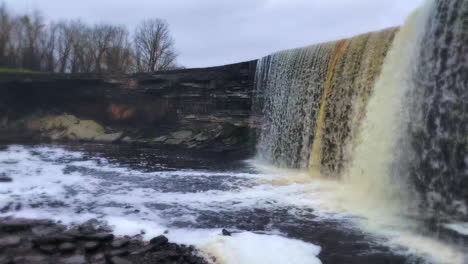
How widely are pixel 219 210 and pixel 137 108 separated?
16746 mm

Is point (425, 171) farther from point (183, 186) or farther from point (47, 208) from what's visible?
point (47, 208)

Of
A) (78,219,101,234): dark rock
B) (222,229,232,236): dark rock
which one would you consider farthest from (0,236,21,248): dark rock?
(222,229,232,236): dark rock

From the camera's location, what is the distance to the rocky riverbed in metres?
4.74

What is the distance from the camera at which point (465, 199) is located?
6441mm

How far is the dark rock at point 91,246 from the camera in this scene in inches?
Result: 199

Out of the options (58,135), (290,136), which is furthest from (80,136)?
(290,136)

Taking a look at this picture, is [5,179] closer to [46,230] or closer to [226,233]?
[46,230]

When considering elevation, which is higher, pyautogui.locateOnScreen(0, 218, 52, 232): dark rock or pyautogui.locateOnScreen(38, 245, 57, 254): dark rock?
pyautogui.locateOnScreen(38, 245, 57, 254): dark rock

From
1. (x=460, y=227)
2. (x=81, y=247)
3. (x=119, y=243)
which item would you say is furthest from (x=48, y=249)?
(x=460, y=227)

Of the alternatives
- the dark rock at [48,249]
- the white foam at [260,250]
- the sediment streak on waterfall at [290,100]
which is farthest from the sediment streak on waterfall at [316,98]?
the dark rock at [48,249]

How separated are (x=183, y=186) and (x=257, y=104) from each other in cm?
879

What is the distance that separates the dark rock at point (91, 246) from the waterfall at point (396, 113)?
5712 millimetres

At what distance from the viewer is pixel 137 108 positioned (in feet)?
74.5

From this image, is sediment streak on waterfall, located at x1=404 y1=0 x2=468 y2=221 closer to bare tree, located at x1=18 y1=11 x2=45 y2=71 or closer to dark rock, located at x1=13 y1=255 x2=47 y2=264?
dark rock, located at x1=13 y1=255 x2=47 y2=264
